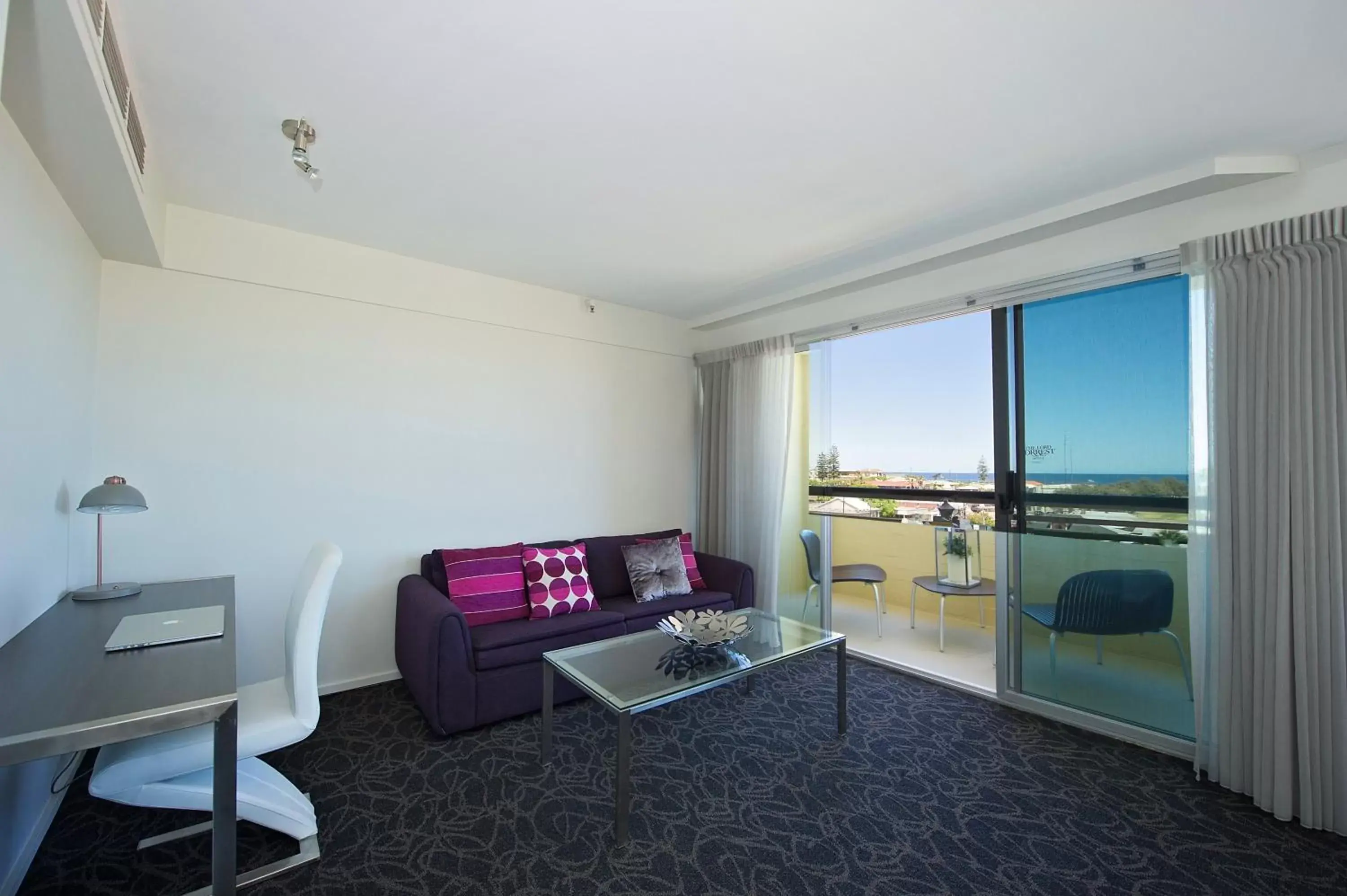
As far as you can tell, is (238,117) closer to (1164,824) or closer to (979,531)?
(1164,824)

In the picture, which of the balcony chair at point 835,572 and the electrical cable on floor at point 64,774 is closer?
the electrical cable on floor at point 64,774

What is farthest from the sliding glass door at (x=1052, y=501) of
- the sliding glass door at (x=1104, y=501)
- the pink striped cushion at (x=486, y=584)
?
the pink striped cushion at (x=486, y=584)

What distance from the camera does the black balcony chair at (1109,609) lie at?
106 inches

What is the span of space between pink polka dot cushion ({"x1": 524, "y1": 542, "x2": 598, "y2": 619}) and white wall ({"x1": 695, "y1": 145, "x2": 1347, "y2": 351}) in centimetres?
245

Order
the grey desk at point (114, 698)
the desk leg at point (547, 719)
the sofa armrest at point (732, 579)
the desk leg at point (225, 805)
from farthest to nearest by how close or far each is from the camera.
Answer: the sofa armrest at point (732, 579), the desk leg at point (547, 719), the desk leg at point (225, 805), the grey desk at point (114, 698)

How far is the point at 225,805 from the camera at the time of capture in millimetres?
1464

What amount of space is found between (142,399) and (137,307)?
45 centimetres

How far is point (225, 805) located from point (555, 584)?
208cm

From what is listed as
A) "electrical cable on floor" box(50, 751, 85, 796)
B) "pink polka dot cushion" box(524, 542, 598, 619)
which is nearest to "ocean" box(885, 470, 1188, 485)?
"pink polka dot cushion" box(524, 542, 598, 619)

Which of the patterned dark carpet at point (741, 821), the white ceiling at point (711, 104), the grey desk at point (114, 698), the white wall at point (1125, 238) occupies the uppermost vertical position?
the white ceiling at point (711, 104)

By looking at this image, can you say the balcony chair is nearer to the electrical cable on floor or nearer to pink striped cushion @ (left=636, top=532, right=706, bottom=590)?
pink striped cushion @ (left=636, top=532, right=706, bottom=590)

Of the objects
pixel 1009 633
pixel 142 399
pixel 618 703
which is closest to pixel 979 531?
pixel 1009 633

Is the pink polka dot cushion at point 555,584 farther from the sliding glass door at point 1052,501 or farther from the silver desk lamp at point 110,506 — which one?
the silver desk lamp at point 110,506

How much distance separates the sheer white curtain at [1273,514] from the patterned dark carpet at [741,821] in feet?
0.78
